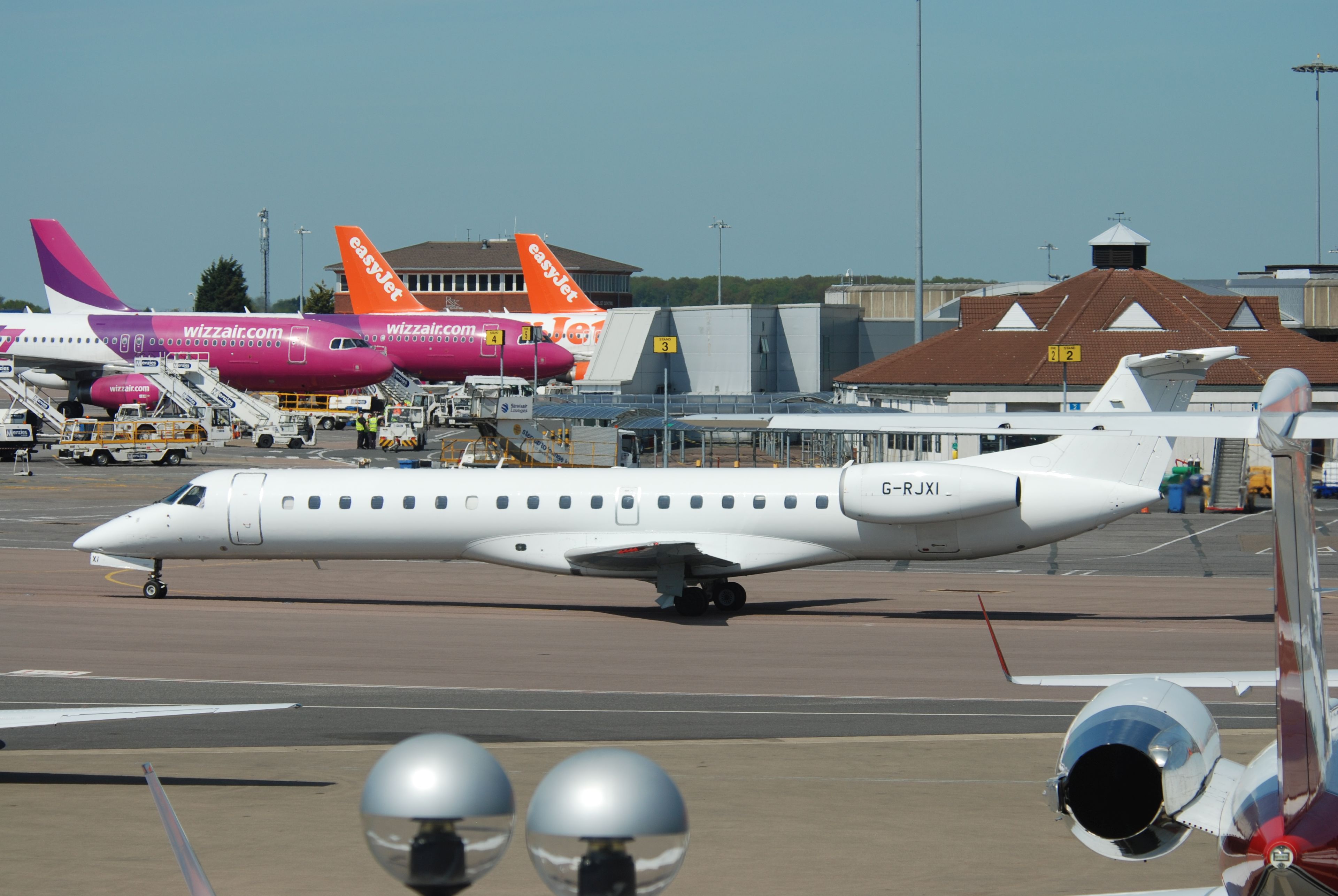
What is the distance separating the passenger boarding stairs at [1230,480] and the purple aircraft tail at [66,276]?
2387 inches

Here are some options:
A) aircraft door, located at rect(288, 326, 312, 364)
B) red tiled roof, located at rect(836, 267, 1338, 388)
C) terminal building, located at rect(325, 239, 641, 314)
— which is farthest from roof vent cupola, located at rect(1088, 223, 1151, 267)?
terminal building, located at rect(325, 239, 641, 314)

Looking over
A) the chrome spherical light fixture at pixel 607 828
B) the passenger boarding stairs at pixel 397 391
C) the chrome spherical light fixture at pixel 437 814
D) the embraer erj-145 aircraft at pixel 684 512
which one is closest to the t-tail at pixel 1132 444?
the embraer erj-145 aircraft at pixel 684 512

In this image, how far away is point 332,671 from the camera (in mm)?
19906

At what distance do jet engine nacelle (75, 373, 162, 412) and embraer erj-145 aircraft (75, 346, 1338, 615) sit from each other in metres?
42.3

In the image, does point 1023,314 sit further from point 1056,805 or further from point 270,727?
point 1056,805

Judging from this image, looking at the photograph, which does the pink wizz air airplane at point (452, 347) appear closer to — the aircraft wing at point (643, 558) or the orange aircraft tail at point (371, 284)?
the orange aircraft tail at point (371, 284)

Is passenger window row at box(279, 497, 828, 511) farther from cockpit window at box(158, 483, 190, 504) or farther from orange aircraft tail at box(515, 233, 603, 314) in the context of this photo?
orange aircraft tail at box(515, 233, 603, 314)

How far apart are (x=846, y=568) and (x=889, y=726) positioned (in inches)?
655

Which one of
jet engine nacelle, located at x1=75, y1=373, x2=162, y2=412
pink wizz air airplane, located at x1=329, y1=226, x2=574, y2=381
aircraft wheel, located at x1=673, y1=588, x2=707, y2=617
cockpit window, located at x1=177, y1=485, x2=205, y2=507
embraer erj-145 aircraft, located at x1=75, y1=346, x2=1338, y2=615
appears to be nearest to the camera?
embraer erj-145 aircraft, located at x1=75, y1=346, x2=1338, y2=615

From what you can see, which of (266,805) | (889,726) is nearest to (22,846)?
(266,805)

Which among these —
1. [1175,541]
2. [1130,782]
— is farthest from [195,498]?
[1175,541]

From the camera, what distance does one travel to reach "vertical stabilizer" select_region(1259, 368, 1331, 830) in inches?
236

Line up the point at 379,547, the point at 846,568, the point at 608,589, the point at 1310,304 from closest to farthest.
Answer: the point at 379,547 → the point at 608,589 → the point at 846,568 → the point at 1310,304

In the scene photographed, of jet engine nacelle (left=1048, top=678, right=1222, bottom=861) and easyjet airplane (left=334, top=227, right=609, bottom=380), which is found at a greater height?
easyjet airplane (left=334, top=227, right=609, bottom=380)
